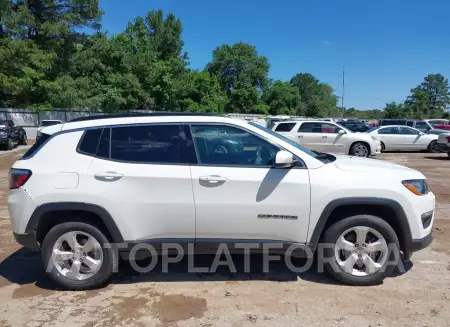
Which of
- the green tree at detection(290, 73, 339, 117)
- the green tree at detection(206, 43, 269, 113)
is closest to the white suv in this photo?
the green tree at detection(206, 43, 269, 113)

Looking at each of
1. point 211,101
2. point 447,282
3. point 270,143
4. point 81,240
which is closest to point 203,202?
point 270,143

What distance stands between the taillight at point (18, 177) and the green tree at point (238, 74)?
72647 millimetres

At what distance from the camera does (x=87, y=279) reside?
13.3 feet

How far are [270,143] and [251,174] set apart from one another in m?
0.39

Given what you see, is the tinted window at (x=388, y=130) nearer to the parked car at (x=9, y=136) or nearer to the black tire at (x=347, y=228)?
the black tire at (x=347, y=228)

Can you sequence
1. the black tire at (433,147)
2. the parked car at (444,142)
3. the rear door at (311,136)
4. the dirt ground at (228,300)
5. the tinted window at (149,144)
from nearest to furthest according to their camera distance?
the dirt ground at (228,300), the tinted window at (149,144), the rear door at (311,136), the parked car at (444,142), the black tire at (433,147)

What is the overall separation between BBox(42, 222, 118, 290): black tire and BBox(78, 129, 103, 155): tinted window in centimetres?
72

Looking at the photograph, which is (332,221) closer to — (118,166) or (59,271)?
(118,166)

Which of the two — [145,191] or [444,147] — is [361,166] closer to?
[145,191]

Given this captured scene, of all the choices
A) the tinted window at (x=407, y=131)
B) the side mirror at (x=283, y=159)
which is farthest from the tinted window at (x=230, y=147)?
the tinted window at (x=407, y=131)

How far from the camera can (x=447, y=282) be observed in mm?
4207

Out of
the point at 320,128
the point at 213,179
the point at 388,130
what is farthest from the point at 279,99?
the point at 213,179

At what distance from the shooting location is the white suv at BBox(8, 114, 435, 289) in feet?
12.9

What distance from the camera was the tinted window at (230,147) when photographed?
4.04 meters
